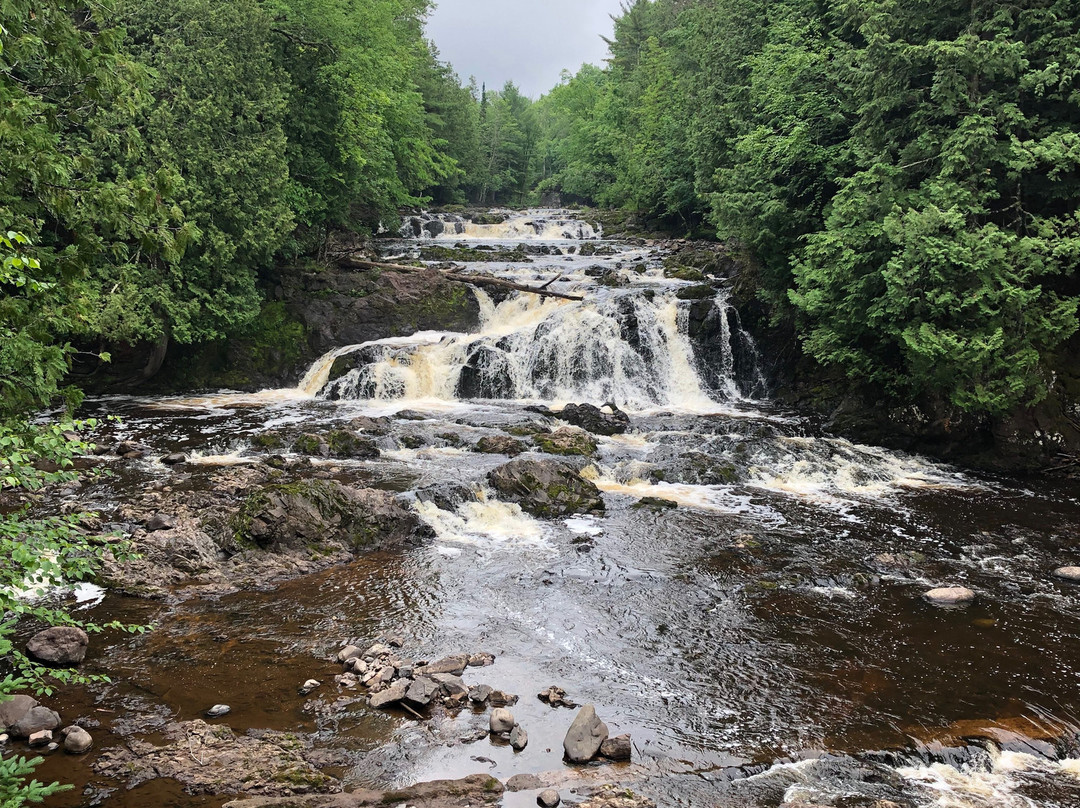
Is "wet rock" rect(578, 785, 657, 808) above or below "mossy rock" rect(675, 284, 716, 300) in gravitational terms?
below

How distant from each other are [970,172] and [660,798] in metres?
13.3

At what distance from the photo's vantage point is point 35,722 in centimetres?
549

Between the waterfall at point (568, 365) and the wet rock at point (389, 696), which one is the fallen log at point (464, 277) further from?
the wet rock at point (389, 696)

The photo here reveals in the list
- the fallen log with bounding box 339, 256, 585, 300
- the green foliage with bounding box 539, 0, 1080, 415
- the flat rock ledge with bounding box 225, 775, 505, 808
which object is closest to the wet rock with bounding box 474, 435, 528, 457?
the green foliage with bounding box 539, 0, 1080, 415

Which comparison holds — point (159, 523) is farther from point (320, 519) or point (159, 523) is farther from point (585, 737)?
point (585, 737)

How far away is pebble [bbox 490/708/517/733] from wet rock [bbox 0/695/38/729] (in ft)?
12.7

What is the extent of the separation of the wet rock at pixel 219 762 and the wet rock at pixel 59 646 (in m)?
1.73

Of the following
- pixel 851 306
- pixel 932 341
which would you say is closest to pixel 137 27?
pixel 851 306

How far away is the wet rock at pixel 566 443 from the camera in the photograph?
15336mm

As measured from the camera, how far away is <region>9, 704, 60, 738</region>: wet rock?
541 cm

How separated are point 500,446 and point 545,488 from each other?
3245 mm

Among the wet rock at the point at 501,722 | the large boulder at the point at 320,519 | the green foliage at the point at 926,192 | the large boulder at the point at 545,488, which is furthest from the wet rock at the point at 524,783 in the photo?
the green foliage at the point at 926,192

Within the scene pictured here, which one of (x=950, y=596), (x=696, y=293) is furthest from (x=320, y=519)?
(x=696, y=293)

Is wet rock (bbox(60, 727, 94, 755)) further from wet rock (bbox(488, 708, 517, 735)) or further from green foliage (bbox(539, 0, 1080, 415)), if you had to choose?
green foliage (bbox(539, 0, 1080, 415))
